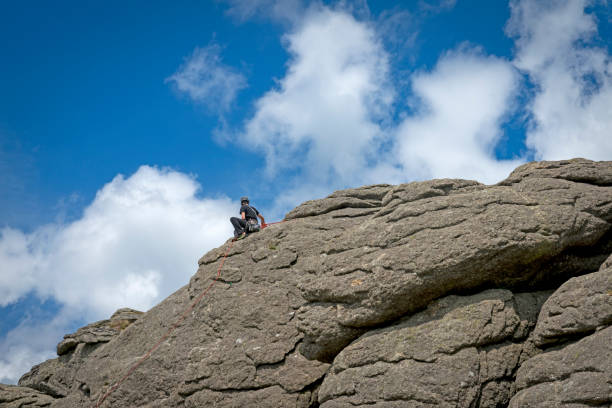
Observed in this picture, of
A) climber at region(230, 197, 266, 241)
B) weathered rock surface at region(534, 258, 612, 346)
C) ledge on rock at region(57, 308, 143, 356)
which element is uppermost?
climber at region(230, 197, 266, 241)

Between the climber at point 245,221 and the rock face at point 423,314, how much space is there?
2673 millimetres

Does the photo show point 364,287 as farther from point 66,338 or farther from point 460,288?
point 66,338

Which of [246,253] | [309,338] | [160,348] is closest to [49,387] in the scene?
[160,348]

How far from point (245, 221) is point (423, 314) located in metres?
11.1

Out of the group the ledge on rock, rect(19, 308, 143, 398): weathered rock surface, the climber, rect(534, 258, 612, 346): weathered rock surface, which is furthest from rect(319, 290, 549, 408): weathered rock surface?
rect(19, 308, 143, 398): weathered rock surface

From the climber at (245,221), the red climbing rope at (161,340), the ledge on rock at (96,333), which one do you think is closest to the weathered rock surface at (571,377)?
the red climbing rope at (161,340)

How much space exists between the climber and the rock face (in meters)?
2.67

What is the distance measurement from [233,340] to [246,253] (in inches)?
175

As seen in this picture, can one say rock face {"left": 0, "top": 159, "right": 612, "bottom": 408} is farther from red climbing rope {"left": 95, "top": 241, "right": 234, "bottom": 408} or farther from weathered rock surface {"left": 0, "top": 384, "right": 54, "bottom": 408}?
weathered rock surface {"left": 0, "top": 384, "right": 54, "bottom": 408}

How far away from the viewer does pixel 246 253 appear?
2036cm

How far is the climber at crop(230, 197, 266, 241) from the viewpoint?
72.4ft

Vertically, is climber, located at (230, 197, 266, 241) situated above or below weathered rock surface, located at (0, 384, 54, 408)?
above

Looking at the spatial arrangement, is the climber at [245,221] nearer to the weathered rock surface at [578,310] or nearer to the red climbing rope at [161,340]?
the red climbing rope at [161,340]

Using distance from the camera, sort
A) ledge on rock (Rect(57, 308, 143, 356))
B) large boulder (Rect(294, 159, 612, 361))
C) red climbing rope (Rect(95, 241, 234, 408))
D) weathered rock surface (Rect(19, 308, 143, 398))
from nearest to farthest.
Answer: large boulder (Rect(294, 159, 612, 361)), red climbing rope (Rect(95, 241, 234, 408)), weathered rock surface (Rect(19, 308, 143, 398)), ledge on rock (Rect(57, 308, 143, 356))
